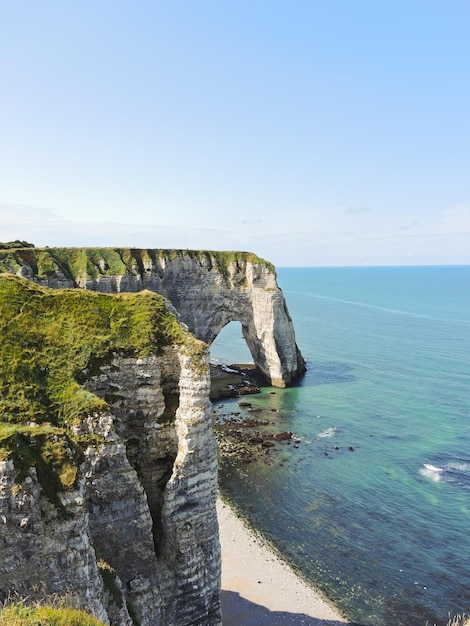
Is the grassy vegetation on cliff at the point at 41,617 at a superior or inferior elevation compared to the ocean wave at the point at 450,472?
superior

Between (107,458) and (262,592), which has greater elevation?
(107,458)

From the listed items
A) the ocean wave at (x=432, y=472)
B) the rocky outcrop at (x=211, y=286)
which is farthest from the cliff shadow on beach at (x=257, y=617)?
the rocky outcrop at (x=211, y=286)

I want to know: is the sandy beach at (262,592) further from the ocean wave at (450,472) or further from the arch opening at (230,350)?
the arch opening at (230,350)

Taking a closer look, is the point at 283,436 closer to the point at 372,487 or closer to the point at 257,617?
the point at 372,487

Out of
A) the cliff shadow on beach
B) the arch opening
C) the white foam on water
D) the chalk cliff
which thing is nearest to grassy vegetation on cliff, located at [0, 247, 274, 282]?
the arch opening

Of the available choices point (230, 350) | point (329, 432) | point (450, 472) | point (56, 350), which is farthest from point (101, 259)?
point (450, 472)

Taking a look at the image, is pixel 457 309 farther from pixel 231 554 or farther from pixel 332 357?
pixel 231 554
